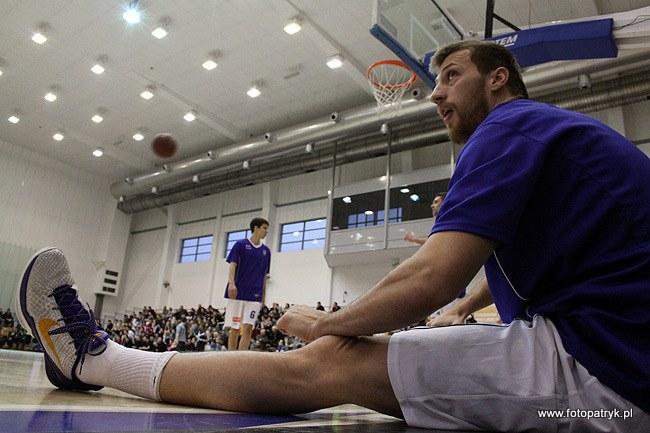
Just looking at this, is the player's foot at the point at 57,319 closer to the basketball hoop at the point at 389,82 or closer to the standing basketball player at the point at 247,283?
the standing basketball player at the point at 247,283

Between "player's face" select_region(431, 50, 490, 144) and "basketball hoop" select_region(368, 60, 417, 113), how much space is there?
26.9ft

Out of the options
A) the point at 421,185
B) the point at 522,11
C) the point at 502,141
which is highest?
the point at 522,11

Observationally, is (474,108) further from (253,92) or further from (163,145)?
(163,145)

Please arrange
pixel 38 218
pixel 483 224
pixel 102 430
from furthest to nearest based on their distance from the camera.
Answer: pixel 38 218 → pixel 483 224 → pixel 102 430

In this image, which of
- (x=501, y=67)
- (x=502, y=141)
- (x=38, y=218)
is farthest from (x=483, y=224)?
(x=38, y=218)

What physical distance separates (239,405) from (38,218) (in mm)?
21586

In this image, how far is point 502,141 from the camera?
3.92 feet

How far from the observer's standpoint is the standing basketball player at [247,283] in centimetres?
679

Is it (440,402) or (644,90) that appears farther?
(644,90)

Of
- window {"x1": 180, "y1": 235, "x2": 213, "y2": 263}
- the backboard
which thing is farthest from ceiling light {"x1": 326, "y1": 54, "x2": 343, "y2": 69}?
window {"x1": 180, "y1": 235, "x2": 213, "y2": 263}

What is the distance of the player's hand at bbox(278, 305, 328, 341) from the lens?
1.38 m

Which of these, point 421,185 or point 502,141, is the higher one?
point 421,185

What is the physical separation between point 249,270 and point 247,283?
0.19 metres

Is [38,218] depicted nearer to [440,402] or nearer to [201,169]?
[201,169]
